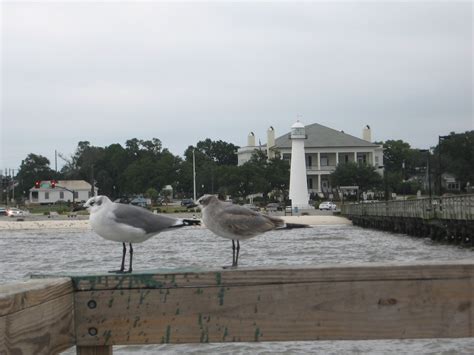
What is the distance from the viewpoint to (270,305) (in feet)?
11.8

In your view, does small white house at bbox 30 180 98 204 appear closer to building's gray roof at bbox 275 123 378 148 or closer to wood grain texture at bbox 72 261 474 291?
building's gray roof at bbox 275 123 378 148

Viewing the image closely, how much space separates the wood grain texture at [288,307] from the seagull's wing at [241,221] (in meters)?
1.13

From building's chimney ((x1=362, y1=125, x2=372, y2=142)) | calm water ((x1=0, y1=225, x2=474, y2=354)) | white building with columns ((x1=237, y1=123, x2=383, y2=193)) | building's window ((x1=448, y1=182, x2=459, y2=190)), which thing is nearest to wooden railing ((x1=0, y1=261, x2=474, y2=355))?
calm water ((x1=0, y1=225, x2=474, y2=354))

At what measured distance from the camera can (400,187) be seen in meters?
124

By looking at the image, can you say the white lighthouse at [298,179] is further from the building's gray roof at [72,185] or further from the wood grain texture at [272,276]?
the wood grain texture at [272,276]

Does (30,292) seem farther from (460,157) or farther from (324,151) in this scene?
(460,157)

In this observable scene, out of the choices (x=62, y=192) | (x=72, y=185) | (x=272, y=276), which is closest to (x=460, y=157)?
(x=72, y=185)

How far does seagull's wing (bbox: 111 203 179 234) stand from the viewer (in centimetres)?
443

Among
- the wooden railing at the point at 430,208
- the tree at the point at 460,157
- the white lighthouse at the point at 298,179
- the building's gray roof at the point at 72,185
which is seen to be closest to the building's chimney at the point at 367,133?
the tree at the point at 460,157

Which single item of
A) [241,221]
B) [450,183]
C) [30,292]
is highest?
[450,183]

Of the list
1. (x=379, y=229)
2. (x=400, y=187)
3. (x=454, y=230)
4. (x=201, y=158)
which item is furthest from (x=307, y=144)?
(x=454, y=230)

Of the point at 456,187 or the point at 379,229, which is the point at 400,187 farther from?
the point at 379,229

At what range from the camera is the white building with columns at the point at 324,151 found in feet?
402

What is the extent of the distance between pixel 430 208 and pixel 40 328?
47878 millimetres
